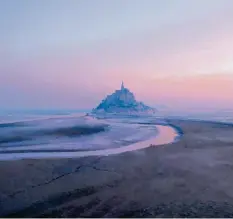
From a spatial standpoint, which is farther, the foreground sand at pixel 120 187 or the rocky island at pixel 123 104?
the rocky island at pixel 123 104

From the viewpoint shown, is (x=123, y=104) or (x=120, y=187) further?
(x=123, y=104)

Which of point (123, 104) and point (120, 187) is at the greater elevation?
point (123, 104)

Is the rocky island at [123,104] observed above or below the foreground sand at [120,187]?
above

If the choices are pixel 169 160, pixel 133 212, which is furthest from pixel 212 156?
pixel 133 212
